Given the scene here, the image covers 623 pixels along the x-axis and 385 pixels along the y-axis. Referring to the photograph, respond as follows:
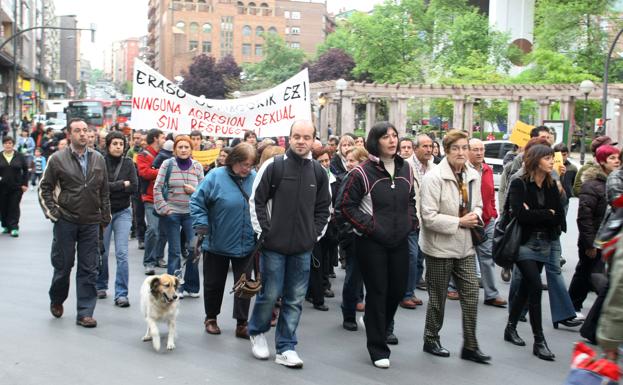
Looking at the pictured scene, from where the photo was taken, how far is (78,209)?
295 inches

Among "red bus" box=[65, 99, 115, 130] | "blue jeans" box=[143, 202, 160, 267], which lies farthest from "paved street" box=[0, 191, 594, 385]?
"red bus" box=[65, 99, 115, 130]

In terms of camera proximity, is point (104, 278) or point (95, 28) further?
point (95, 28)

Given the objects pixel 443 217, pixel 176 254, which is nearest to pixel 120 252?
pixel 176 254

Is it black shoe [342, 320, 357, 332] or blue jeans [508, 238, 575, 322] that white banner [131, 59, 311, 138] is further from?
blue jeans [508, 238, 575, 322]

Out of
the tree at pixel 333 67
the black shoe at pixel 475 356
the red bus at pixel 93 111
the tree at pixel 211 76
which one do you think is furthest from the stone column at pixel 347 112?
the tree at pixel 211 76

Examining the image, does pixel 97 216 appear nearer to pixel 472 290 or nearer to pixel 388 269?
pixel 388 269

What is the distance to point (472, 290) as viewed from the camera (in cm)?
664

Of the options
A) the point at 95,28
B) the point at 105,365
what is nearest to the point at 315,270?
the point at 105,365

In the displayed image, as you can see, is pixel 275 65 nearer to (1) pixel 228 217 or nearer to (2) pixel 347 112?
(2) pixel 347 112

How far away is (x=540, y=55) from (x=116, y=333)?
44939mm

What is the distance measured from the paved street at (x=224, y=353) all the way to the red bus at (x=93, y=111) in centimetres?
5007

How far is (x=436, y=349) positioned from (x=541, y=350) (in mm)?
880

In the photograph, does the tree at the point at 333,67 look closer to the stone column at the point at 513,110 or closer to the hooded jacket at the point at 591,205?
the stone column at the point at 513,110

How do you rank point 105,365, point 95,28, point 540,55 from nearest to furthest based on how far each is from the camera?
point 105,365 → point 95,28 → point 540,55
